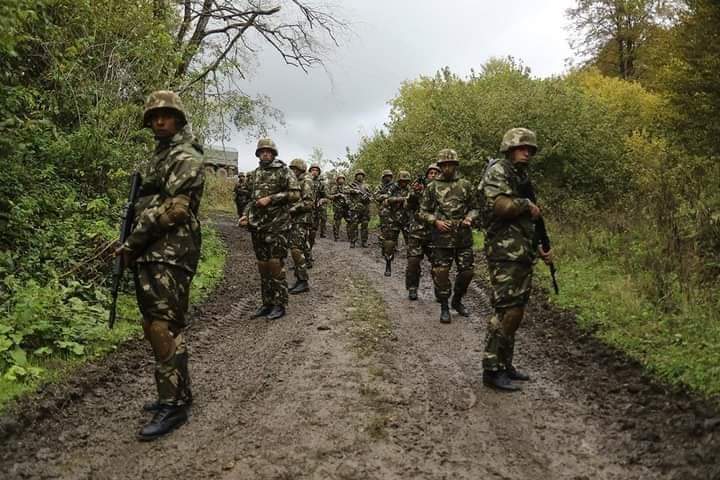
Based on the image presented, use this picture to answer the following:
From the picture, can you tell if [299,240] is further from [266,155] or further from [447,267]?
[447,267]

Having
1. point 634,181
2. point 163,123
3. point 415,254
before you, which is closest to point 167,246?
point 163,123

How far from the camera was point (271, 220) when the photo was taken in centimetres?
775

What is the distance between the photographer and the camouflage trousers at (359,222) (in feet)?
57.1

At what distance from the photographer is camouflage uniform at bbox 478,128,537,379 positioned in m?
5.04

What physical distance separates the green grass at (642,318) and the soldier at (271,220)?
3991mm

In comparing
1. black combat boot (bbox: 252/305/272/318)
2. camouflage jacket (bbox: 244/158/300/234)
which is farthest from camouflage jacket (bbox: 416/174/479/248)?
black combat boot (bbox: 252/305/272/318)

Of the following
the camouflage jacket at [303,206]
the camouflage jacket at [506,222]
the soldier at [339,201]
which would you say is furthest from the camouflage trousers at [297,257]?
the soldier at [339,201]

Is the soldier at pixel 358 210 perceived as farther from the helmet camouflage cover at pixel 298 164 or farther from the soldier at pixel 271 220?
the soldier at pixel 271 220

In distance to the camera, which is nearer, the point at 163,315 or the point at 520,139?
the point at 163,315

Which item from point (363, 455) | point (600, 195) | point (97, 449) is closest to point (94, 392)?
point (97, 449)

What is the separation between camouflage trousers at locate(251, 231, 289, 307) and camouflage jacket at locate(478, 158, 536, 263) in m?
3.37

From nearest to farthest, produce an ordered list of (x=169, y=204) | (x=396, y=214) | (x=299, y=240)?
(x=169, y=204), (x=299, y=240), (x=396, y=214)

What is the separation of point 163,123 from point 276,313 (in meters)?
4.00

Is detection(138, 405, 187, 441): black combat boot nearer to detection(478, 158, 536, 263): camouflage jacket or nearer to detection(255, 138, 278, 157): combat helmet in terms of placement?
detection(478, 158, 536, 263): camouflage jacket
